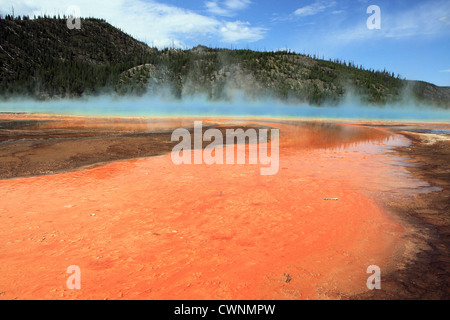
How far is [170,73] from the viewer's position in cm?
11225

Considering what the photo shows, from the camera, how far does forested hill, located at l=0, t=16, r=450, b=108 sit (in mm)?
96750

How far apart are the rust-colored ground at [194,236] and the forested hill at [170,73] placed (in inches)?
3901

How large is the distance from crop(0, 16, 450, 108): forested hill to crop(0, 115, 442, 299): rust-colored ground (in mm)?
99098

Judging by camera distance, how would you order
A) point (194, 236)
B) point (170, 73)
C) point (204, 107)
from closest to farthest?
point (194, 236), point (204, 107), point (170, 73)

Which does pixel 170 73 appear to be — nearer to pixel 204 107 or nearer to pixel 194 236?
pixel 204 107

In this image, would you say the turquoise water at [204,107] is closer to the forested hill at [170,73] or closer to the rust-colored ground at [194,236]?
the forested hill at [170,73]

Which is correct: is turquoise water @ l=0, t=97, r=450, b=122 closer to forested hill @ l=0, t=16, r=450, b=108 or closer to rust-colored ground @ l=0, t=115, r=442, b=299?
forested hill @ l=0, t=16, r=450, b=108

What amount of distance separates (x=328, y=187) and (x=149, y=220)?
5.21 metres

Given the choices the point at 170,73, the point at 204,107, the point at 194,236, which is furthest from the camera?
the point at 170,73

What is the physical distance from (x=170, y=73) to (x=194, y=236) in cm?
11519

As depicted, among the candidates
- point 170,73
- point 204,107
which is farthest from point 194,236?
point 170,73

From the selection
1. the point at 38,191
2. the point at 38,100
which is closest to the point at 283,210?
the point at 38,191

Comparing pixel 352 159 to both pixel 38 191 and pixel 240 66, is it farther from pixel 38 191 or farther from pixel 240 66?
pixel 240 66

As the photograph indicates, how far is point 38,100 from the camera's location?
87000 millimetres
